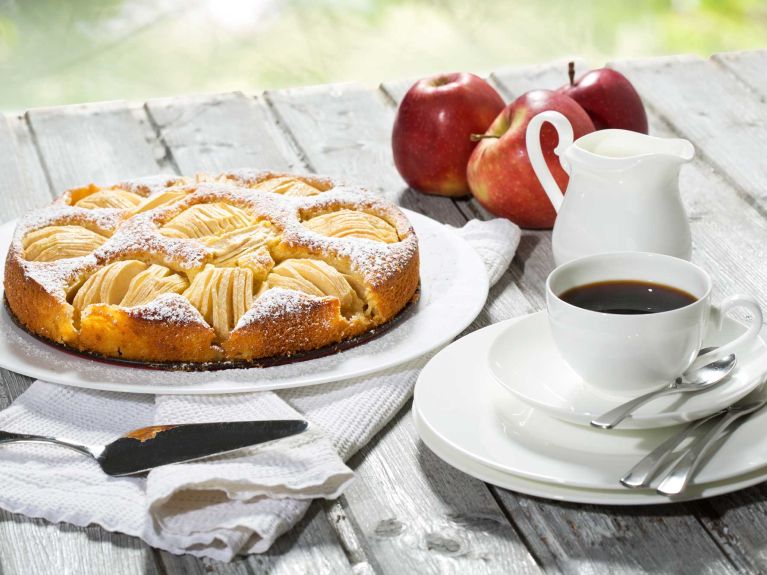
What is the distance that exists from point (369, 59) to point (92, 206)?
3.39 metres

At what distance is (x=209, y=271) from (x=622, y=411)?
0.52 m

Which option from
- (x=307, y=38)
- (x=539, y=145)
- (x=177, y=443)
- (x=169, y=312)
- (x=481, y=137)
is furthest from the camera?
(x=307, y=38)

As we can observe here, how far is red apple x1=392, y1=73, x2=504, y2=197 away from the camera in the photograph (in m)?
1.69

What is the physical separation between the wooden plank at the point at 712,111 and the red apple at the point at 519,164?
0.31 metres

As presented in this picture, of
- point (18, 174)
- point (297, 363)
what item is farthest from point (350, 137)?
point (297, 363)

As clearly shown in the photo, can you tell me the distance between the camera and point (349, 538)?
94 centimetres

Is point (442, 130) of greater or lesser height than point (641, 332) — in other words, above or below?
below

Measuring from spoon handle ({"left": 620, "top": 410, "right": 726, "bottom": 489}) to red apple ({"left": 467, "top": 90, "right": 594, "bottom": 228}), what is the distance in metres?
0.67

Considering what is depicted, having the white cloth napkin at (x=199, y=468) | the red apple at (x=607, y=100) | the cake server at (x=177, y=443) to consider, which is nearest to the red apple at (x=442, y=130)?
the red apple at (x=607, y=100)

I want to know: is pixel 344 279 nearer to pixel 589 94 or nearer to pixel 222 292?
pixel 222 292

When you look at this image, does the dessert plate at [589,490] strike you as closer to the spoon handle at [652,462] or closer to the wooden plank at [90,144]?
the spoon handle at [652,462]

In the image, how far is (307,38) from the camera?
15.7 ft

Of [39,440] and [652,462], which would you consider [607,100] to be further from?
[39,440]

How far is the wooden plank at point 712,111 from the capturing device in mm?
1761
